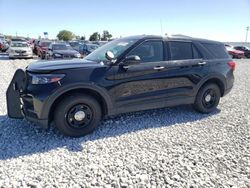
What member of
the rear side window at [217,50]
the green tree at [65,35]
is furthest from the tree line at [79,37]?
the rear side window at [217,50]

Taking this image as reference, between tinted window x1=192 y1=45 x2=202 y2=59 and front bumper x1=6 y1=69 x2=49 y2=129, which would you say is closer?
front bumper x1=6 y1=69 x2=49 y2=129

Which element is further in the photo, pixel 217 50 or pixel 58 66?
pixel 217 50

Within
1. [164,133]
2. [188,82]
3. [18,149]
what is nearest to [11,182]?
[18,149]

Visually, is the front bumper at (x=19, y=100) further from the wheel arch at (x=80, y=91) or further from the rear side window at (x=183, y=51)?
the rear side window at (x=183, y=51)

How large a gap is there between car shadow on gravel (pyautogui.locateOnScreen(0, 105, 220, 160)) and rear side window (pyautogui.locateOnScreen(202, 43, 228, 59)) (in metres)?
1.37

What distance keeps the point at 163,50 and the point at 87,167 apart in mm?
2838

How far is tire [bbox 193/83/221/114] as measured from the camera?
5500 millimetres

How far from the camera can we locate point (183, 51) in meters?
5.20

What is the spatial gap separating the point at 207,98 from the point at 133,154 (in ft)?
9.37

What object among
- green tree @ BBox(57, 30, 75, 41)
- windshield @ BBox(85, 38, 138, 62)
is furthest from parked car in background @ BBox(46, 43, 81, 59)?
green tree @ BBox(57, 30, 75, 41)

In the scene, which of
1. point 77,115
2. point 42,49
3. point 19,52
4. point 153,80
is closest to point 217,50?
point 153,80

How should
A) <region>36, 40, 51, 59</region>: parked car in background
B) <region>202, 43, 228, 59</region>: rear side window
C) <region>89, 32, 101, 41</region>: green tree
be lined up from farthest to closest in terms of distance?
<region>89, 32, 101, 41</region>: green tree < <region>36, 40, 51, 59</region>: parked car in background < <region>202, 43, 228, 59</region>: rear side window

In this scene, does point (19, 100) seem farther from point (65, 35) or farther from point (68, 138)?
point (65, 35)

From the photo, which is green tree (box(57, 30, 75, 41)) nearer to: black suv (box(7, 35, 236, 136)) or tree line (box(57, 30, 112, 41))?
tree line (box(57, 30, 112, 41))
